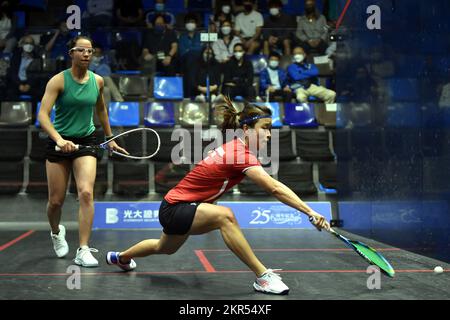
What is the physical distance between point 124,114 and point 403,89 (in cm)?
→ 403

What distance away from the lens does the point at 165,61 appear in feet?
26.6

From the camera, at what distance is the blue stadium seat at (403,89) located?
4777 mm

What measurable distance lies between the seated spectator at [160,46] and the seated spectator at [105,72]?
1.57ft

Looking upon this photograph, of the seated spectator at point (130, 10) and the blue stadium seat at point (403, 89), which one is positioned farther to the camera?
the seated spectator at point (130, 10)

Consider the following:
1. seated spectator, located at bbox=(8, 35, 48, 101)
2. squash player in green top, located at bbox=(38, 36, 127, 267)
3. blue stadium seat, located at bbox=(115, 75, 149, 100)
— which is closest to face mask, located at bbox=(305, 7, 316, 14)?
blue stadium seat, located at bbox=(115, 75, 149, 100)

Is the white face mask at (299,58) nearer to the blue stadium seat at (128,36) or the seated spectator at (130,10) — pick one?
the blue stadium seat at (128,36)

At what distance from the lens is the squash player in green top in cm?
415

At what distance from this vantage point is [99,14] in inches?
335

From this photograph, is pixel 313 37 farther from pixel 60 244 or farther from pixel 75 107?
pixel 60 244

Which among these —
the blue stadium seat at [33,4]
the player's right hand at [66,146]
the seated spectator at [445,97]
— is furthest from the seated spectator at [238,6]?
the player's right hand at [66,146]

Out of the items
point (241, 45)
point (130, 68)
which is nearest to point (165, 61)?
point (130, 68)

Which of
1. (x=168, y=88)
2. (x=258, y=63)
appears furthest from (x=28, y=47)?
(x=258, y=63)

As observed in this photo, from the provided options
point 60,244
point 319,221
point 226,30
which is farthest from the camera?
point 226,30
